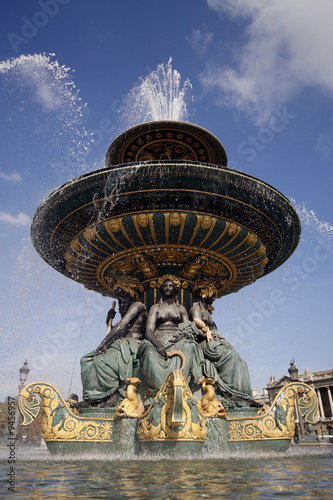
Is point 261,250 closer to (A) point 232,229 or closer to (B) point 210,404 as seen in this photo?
(A) point 232,229

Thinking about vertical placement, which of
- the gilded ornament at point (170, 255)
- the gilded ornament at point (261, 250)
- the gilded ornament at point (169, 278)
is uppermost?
the gilded ornament at point (261, 250)

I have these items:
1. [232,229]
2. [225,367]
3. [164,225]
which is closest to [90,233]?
[164,225]

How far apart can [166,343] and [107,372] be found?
1097 mm

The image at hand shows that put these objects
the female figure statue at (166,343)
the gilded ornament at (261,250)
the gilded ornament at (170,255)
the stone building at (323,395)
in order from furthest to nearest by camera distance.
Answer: the stone building at (323,395) → the gilded ornament at (261,250) → the gilded ornament at (170,255) → the female figure statue at (166,343)

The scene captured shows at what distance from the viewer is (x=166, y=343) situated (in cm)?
701

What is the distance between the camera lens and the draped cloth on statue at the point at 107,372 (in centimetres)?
681

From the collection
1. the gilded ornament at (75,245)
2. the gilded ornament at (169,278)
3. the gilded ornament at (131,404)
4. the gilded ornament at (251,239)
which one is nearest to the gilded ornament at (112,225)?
the gilded ornament at (75,245)

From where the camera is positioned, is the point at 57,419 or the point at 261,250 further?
the point at 261,250

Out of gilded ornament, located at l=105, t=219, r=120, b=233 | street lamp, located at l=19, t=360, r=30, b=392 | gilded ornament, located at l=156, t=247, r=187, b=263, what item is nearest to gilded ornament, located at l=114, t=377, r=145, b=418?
gilded ornament, located at l=156, t=247, r=187, b=263

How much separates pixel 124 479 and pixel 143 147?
8440 mm

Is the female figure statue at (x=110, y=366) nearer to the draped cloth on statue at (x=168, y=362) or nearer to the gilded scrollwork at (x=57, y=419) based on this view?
the draped cloth on statue at (x=168, y=362)

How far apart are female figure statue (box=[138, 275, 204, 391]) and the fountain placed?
0.02 meters

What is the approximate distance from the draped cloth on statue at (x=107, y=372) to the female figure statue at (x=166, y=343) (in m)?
0.29

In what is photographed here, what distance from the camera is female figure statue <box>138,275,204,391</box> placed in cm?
638
